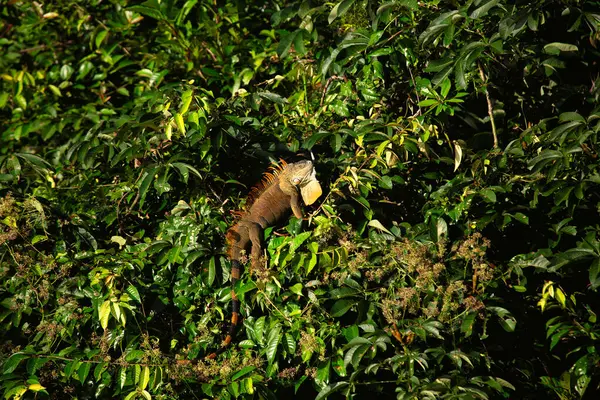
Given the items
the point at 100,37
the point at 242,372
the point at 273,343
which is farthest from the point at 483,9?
the point at 100,37

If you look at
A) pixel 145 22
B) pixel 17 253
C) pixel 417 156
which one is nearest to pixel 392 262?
pixel 417 156

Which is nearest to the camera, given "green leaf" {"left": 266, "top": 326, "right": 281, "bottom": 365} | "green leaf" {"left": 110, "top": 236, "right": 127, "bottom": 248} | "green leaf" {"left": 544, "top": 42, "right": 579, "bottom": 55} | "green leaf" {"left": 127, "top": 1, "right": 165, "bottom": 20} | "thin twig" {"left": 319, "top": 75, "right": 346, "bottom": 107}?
"green leaf" {"left": 266, "top": 326, "right": 281, "bottom": 365}

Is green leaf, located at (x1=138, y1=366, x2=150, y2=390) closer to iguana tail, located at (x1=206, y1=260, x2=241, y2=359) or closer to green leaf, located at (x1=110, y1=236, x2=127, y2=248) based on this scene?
iguana tail, located at (x1=206, y1=260, x2=241, y2=359)

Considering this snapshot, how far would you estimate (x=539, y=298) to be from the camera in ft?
11.5

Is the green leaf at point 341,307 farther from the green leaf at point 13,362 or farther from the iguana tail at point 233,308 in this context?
the green leaf at point 13,362

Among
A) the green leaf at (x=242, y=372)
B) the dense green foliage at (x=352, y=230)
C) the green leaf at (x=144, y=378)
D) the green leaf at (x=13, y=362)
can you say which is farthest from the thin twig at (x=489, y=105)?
the green leaf at (x=13, y=362)

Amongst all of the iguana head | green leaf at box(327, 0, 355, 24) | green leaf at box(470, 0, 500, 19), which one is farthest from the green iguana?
green leaf at box(470, 0, 500, 19)

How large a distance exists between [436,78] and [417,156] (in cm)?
47

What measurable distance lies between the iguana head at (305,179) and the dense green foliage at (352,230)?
11cm

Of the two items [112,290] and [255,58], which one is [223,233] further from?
[255,58]

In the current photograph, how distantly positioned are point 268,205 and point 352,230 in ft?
1.61

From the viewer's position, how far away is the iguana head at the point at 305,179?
11.5 feet

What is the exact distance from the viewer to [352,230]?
10.9 feet

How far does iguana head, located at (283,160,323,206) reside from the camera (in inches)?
138
